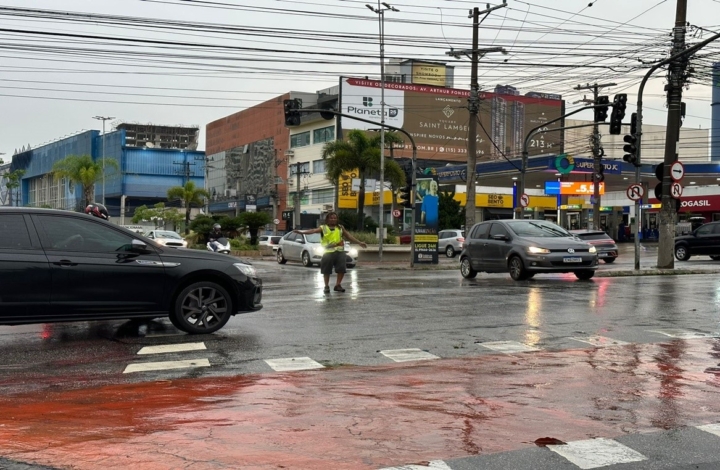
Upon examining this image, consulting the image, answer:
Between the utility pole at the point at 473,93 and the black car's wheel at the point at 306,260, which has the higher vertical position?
the utility pole at the point at 473,93

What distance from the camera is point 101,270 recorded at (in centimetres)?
884

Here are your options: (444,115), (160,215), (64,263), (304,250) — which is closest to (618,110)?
(304,250)

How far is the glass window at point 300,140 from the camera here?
3807 inches

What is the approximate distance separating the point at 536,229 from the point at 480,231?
1.84 m

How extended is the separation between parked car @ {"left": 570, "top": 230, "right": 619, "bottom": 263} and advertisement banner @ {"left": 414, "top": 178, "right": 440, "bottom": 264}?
5.76m

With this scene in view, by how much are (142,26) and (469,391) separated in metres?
19.1

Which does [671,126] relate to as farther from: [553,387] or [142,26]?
[553,387]

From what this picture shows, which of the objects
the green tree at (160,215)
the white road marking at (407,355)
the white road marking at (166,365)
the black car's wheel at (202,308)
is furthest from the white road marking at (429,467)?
the green tree at (160,215)

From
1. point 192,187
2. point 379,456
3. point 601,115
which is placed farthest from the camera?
point 192,187

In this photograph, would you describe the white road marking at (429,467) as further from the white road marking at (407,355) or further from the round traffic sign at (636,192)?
the round traffic sign at (636,192)

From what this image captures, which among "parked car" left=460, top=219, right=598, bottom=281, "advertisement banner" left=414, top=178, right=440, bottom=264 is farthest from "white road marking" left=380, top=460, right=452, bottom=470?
"advertisement banner" left=414, top=178, right=440, bottom=264

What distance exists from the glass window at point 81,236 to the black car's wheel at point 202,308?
94 cm

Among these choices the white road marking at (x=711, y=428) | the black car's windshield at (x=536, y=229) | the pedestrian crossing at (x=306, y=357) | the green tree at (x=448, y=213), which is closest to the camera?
the white road marking at (x=711, y=428)

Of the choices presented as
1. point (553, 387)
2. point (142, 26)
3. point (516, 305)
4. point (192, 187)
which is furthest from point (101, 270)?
point (192, 187)
